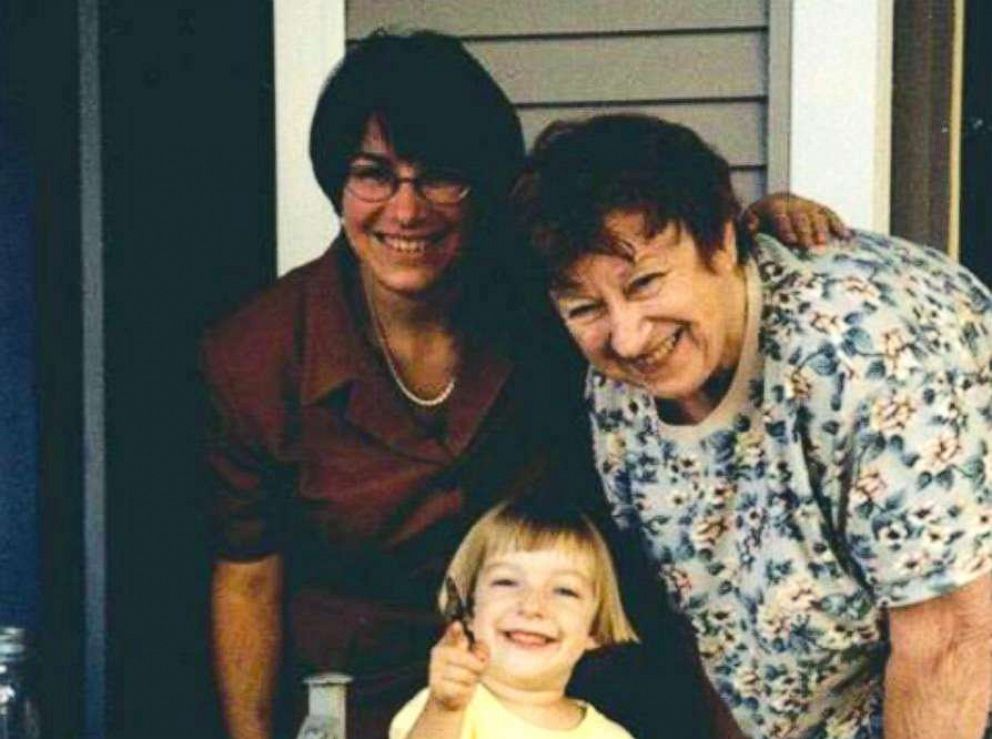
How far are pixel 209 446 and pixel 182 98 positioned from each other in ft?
1.85

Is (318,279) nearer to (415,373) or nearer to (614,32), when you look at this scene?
(415,373)

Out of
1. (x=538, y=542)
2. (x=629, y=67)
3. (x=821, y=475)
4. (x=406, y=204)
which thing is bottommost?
(x=538, y=542)

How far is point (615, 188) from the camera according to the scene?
2311 mm

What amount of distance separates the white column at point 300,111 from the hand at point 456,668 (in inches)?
39.8

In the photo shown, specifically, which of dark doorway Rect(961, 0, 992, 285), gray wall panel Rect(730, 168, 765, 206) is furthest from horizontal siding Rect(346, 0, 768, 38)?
dark doorway Rect(961, 0, 992, 285)

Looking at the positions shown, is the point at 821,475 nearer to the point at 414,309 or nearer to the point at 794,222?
the point at 794,222

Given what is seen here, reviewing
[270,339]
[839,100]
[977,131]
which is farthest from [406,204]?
[977,131]

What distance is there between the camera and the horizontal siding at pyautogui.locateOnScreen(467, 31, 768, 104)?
316 cm

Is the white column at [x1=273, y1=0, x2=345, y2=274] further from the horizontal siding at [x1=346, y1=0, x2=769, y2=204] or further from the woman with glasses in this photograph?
the woman with glasses

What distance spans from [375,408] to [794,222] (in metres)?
0.66

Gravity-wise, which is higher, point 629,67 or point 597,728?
point 629,67

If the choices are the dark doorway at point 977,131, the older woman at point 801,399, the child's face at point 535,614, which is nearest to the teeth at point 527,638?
the child's face at point 535,614

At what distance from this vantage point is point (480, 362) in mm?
2805

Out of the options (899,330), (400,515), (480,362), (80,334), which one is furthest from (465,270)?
(899,330)
